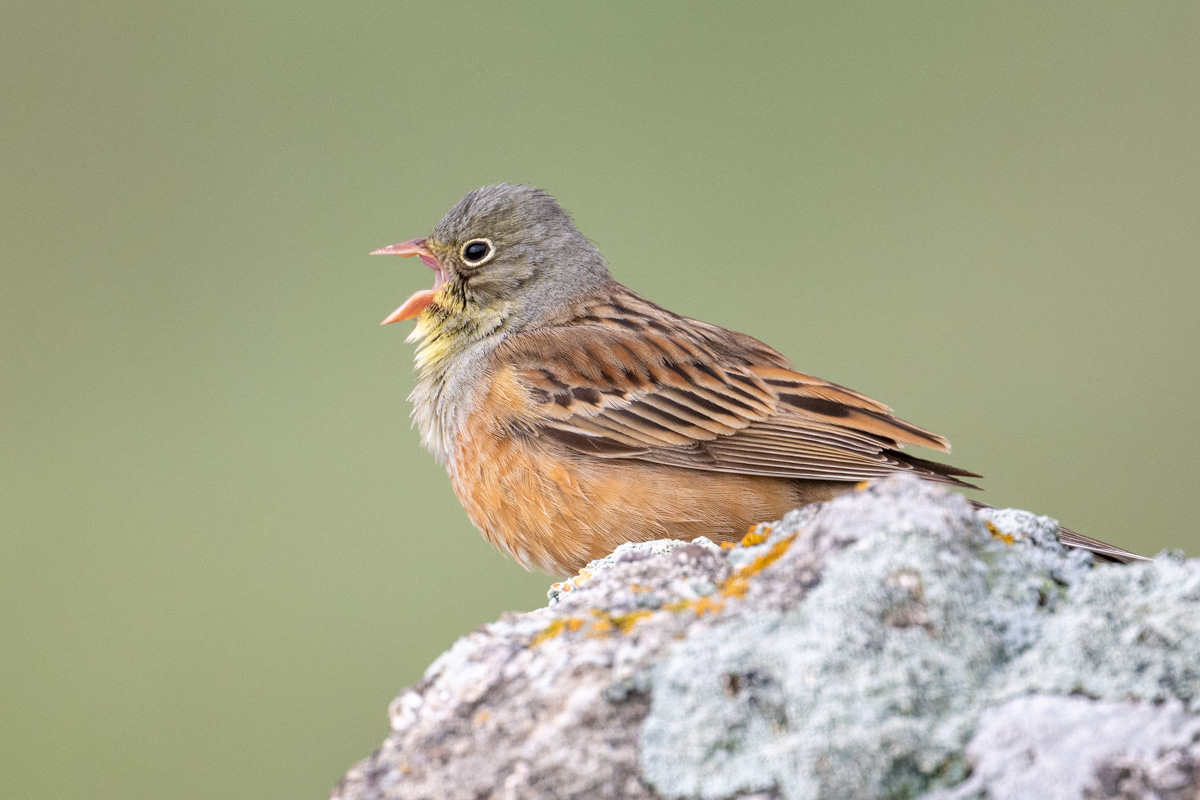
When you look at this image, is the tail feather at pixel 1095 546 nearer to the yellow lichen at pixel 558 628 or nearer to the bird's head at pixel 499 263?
the yellow lichen at pixel 558 628

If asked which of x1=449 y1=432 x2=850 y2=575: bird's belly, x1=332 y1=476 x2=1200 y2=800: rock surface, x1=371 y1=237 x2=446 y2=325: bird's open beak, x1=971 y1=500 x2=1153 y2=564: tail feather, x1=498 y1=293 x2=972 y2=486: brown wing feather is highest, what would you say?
x1=371 y1=237 x2=446 y2=325: bird's open beak

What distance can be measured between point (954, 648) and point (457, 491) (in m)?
3.05

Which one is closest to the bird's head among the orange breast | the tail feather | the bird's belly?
the orange breast

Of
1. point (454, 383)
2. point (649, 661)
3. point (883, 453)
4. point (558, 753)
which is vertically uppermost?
point (454, 383)

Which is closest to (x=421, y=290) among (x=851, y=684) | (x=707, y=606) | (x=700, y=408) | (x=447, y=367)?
(x=447, y=367)

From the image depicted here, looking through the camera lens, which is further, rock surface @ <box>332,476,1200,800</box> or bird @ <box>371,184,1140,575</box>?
bird @ <box>371,184,1140,575</box>

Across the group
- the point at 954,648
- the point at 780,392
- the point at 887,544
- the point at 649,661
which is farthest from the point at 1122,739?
the point at 780,392

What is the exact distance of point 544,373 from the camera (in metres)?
4.87

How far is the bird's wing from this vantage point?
14.5ft

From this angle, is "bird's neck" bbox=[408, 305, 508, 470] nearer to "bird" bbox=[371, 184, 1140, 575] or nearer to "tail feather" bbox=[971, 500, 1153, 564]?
"bird" bbox=[371, 184, 1140, 575]

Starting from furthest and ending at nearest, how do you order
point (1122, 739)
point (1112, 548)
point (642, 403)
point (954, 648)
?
point (642, 403) < point (1112, 548) < point (954, 648) < point (1122, 739)

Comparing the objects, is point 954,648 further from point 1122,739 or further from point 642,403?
point 642,403

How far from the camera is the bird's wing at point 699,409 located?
443 cm

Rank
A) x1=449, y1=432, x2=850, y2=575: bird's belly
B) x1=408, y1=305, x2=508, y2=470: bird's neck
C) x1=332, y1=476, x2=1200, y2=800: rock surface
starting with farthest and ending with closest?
x1=408, y1=305, x2=508, y2=470: bird's neck
x1=449, y1=432, x2=850, y2=575: bird's belly
x1=332, y1=476, x2=1200, y2=800: rock surface
